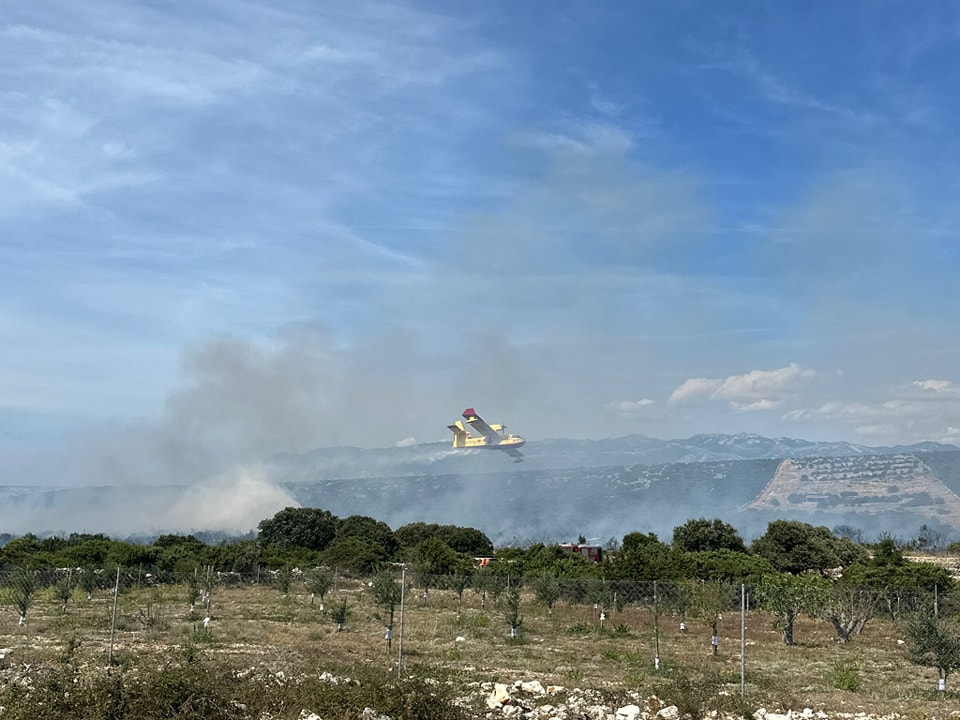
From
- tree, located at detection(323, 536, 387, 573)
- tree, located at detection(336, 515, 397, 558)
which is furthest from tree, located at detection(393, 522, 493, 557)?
tree, located at detection(323, 536, 387, 573)

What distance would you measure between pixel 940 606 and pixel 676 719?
101ft

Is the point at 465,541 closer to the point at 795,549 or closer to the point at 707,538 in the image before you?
the point at 707,538

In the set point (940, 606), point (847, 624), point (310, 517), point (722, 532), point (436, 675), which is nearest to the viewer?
point (436, 675)

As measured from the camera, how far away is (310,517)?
100 metres

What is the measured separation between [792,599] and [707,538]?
45.6m

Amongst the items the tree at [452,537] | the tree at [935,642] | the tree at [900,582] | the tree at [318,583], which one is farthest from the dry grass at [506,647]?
the tree at [452,537]

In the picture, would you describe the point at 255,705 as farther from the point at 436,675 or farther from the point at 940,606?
the point at 940,606

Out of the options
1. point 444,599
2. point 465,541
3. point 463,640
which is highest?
point 463,640

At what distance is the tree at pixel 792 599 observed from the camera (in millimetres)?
35906

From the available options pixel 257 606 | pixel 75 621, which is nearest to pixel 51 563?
pixel 257 606

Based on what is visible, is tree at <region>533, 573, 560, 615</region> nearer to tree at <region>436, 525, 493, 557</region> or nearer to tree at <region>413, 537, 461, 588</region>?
tree at <region>413, 537, 461, 588</region>

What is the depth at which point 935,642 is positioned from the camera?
2344cm

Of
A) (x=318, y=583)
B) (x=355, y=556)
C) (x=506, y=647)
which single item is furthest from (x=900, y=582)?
(x=355, y=556)

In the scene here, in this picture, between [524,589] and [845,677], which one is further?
[524,589]
